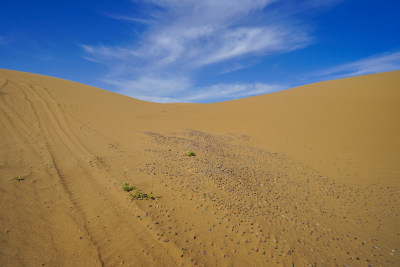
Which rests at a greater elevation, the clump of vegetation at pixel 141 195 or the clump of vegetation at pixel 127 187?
the clump of vegetation at pixel 127 187

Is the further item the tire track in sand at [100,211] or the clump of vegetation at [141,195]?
the clump of vegetation at [141,195]

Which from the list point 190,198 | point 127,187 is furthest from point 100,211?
point 190,198

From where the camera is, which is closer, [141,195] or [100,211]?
[100,211]

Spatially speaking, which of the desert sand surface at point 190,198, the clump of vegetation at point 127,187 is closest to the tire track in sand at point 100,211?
the desert sand surface at point 190,198

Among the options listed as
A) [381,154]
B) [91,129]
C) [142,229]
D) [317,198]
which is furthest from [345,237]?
[91,129]

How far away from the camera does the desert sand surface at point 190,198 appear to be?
3.16 m

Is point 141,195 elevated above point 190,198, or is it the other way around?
point 141,195

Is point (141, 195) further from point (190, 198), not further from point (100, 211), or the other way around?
point (190, 198)

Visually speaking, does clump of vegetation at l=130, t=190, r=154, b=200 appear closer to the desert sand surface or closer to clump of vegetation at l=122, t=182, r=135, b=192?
the desert sand surface

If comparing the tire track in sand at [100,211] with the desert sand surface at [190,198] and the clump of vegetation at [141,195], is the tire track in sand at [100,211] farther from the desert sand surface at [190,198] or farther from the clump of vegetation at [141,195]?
the clump of vegetation at [141,195]

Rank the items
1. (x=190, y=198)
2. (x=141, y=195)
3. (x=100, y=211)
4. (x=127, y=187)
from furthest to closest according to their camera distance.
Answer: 1. (x=127, y=187)
2. (x=190, y=198)
3. (x=141, y=195)
4. (x=100, y=211)

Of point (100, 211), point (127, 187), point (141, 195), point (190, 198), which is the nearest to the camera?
point (100, 211)

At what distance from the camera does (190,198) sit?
466 cm

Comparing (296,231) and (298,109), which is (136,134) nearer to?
(296,231)
